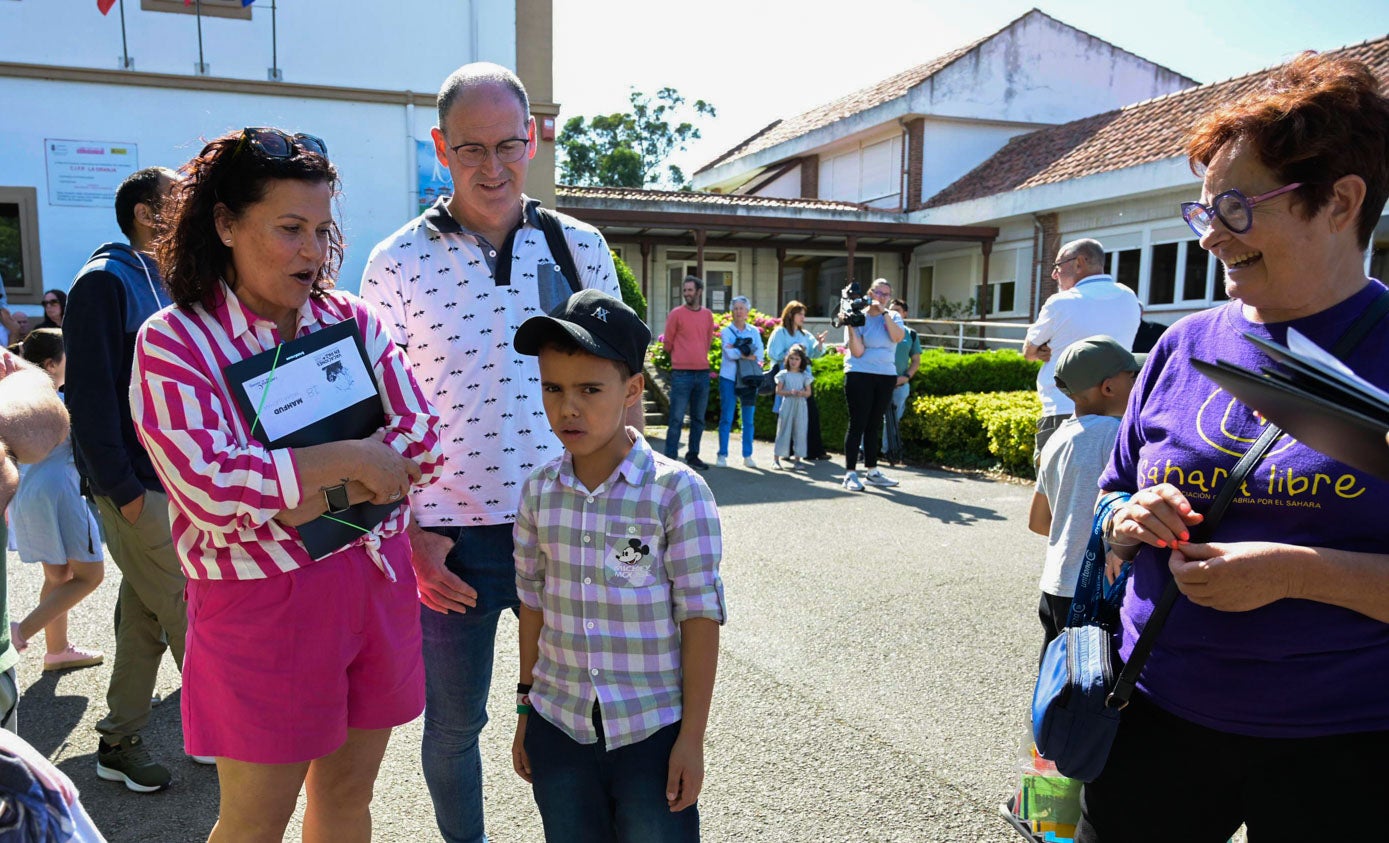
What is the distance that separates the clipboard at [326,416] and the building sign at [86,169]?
41.9 feet

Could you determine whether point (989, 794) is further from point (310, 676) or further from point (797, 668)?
point (310, 676)

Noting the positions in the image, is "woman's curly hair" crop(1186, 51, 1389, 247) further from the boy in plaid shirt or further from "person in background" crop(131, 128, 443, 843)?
"person in background" crop(131, 128, 443, 843)

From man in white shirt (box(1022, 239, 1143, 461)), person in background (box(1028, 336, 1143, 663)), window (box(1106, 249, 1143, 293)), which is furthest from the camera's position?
window (box(1106, 249, 1143, 293))

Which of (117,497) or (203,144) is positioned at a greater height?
(203,144)

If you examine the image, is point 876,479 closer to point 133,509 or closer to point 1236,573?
point 133,509

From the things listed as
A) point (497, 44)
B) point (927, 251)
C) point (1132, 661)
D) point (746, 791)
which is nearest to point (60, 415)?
point (1132, 661)

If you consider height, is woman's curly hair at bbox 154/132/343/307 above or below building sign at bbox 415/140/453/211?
below

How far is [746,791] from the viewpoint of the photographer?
10.8 ft

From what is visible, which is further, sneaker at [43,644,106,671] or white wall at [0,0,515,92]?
white wall at [0,0,515,92]

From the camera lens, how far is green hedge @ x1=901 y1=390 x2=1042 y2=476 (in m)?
9.94

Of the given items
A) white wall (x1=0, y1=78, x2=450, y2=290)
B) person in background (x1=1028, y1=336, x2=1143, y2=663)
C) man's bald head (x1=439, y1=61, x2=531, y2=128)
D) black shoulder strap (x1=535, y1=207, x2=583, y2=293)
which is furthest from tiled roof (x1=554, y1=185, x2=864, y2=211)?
man's bald head (x1=439, y1=61, x2=531, y2=128)

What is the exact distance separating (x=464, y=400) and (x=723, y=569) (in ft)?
13.0

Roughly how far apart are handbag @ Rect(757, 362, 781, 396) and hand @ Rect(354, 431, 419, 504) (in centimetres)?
887

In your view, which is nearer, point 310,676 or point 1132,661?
point 1132,661
